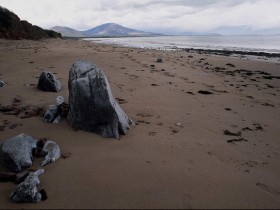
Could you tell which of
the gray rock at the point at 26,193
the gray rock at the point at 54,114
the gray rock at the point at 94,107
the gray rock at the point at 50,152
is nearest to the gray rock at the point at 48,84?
the gray rock at the point at 54,114

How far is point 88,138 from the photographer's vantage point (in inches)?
152

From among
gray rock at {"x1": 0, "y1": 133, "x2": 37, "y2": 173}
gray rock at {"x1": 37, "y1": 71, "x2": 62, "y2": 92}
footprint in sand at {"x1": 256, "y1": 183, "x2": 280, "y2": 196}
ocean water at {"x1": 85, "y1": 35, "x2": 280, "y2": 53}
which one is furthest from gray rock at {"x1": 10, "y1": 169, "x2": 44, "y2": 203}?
ocean water at {"x1": 85, "y1": 35, "x2": 280, "y2": 53}

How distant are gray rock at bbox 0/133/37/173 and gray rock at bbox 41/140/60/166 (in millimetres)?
166

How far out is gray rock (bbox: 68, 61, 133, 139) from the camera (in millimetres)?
3963

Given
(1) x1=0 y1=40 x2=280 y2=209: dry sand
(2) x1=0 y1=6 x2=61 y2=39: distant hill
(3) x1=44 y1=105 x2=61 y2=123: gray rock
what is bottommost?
(1) x1=0 y1=40 x2=280 y2=209: dry sand

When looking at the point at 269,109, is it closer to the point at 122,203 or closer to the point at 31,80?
the point at 122,203

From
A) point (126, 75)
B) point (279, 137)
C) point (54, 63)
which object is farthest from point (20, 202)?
point (54, 63)

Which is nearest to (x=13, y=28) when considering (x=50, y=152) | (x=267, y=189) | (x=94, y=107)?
(x=94, y=107)

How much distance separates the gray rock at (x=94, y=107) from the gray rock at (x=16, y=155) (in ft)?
3.19

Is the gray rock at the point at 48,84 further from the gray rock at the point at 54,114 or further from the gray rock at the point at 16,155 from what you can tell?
the gray rock at the point at 16,155

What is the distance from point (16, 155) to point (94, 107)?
4.15ft

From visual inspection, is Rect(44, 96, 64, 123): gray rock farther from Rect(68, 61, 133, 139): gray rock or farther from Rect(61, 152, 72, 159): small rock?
Rect(61, 152, 72, 159): small rock

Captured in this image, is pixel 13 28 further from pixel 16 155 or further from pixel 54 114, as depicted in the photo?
pixel 16 155

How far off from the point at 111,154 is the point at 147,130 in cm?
106
